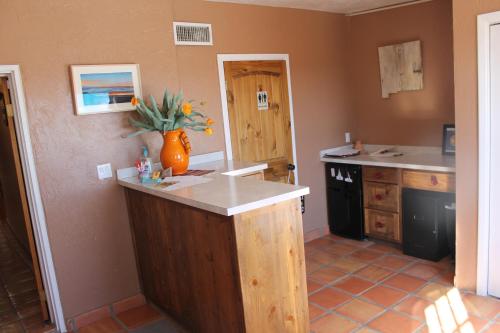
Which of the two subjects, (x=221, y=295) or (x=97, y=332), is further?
(x=97, y=332)

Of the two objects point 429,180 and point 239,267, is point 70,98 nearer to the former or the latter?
point 239,267

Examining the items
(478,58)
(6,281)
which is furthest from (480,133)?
(6,281)

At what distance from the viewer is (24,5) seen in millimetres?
2795

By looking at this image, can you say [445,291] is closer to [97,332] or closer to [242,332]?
[242,332]

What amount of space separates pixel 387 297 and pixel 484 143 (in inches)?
52.3

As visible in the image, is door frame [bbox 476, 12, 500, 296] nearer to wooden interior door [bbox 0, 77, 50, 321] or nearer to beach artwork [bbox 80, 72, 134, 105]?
beach artwork [bbox 80, 72, 134, 105]

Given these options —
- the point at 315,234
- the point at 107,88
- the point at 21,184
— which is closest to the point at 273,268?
the point at 107,88

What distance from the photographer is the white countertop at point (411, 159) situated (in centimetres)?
367

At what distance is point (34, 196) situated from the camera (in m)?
2.94

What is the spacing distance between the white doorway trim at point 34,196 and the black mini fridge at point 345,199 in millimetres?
2849

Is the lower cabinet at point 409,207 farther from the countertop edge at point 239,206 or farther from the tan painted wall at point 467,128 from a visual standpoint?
the countertop edge at point 239,206

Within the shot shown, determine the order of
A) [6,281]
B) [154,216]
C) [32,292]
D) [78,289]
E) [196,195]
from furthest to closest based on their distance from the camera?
[6,281], [32,292], [78,289], [154,216], [196,195]

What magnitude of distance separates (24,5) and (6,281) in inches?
108

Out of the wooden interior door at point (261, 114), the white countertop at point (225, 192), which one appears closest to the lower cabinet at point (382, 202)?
the wooden interior door at point (261, 114)
